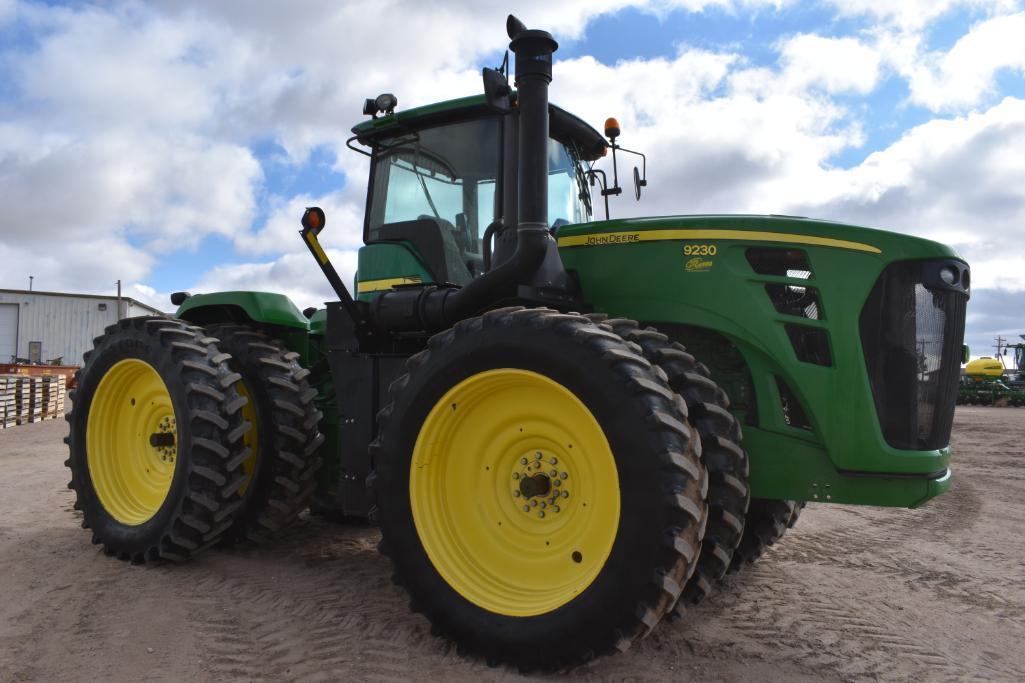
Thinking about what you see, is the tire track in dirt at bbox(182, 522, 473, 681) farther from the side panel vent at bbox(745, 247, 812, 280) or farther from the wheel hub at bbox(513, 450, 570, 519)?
the side panel vent at bbox(745, 247, 812, 280)

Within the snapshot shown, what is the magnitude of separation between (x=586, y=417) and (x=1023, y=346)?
133ft

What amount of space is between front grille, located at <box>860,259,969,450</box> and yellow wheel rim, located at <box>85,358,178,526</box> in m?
4.23

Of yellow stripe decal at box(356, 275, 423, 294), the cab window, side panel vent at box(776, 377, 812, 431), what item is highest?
the cab window

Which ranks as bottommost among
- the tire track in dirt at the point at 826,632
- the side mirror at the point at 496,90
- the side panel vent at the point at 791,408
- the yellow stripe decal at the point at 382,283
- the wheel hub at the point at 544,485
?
the tire track in dirt at the point at 826,632

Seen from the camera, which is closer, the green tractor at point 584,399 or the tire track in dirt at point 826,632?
the green tractor at point 584,399

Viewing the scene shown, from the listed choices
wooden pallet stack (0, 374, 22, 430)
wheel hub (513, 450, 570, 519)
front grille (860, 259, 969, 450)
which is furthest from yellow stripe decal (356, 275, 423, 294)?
wooden pallet stack (0, 374, 22, 430)

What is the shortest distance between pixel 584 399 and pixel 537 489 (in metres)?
0.54

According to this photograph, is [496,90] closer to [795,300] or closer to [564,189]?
[564,189]

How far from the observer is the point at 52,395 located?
18.3 meters

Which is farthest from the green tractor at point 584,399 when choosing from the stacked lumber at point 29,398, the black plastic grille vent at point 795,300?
the stacked lumber at point 29,398

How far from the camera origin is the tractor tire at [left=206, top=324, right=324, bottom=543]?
4824 mm

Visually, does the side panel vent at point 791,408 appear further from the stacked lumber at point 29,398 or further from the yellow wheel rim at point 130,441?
the stacked lumber at point 29,398

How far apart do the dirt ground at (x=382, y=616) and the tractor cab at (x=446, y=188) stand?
1978 millimetres

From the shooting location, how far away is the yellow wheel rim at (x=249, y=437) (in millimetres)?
4773
